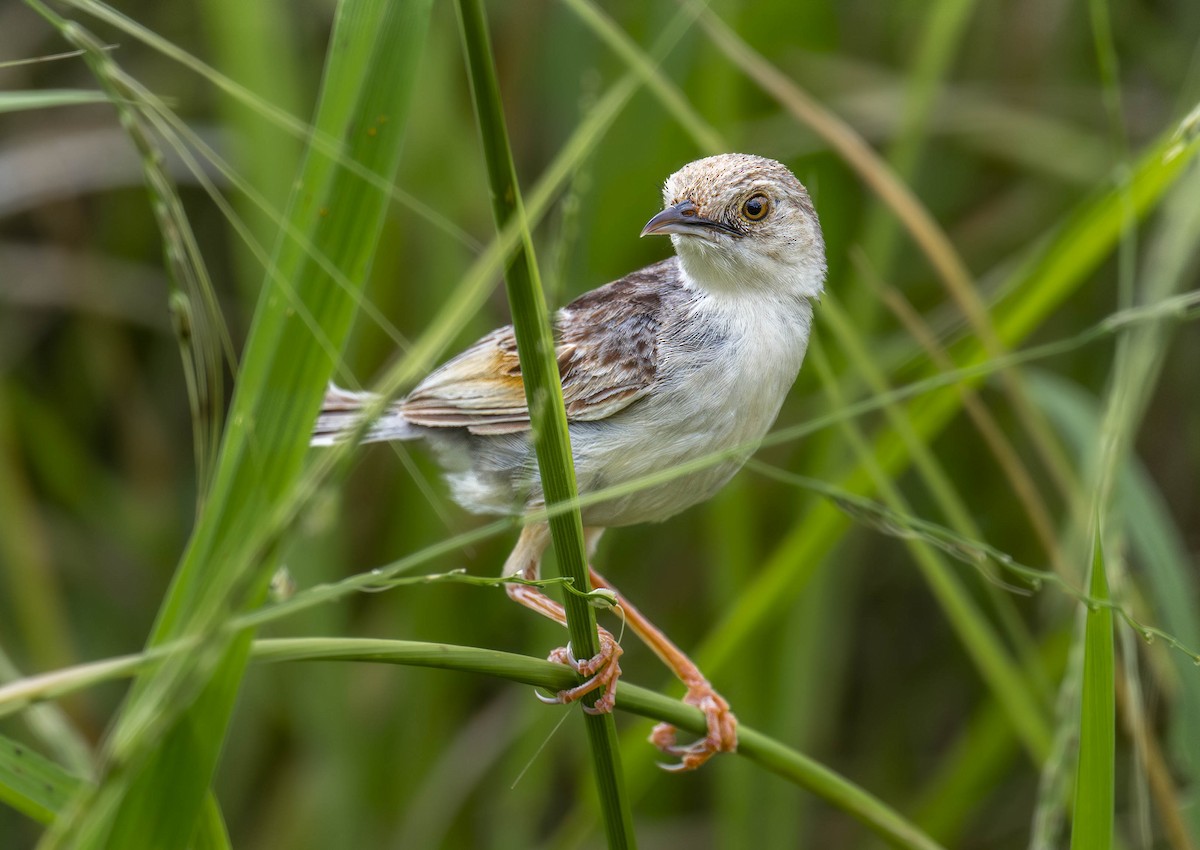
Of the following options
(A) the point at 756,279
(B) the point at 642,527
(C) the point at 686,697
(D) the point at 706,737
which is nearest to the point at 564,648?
(D) the point at 706,737

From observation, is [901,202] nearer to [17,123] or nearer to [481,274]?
[481,274]

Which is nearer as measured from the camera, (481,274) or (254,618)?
(254,618)

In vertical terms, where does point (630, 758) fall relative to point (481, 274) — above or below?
below

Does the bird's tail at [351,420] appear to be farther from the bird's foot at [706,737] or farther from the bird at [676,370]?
the bird's foot at [706,737]

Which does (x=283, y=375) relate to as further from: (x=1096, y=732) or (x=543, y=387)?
(x=1096, y=732)

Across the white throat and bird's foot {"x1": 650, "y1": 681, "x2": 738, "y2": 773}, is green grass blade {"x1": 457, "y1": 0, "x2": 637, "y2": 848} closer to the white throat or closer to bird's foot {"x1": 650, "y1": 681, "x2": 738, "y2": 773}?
bird's foot {"x1": 650, "y1": 681, "x2": 738, "y2": 773}

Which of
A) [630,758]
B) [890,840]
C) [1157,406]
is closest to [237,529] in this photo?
[890,840]

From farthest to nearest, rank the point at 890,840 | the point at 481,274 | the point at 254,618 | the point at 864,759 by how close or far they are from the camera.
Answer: the point at 864,759
the point at 890,840
the point at 481,274
the point at 254,618
